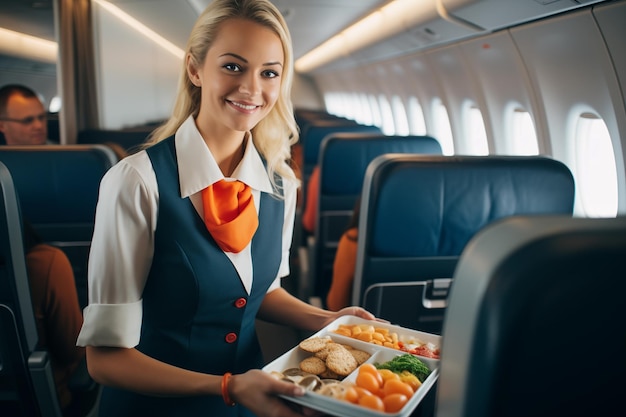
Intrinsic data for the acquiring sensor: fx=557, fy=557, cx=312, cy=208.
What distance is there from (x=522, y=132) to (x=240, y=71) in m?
3.30

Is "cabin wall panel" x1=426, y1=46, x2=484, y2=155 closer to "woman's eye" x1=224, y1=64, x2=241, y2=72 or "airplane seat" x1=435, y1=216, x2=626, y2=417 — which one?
"woman's eye" x1=224, y1=64, x2=241, y2=72

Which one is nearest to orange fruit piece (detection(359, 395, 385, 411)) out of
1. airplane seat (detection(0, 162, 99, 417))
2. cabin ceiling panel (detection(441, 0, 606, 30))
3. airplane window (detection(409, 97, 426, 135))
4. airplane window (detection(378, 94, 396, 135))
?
airplane seat (detection(0, 162, 99, 417))

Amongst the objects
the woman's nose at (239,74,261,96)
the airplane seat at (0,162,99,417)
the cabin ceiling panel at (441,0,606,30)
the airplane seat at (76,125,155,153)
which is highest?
the cabin ceiling panel at (441,0,606,30)

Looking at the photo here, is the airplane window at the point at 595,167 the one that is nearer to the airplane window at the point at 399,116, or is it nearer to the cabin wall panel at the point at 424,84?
the cabin wall panel at the point at 424,84

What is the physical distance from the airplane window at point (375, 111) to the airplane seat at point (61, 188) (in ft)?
27.4

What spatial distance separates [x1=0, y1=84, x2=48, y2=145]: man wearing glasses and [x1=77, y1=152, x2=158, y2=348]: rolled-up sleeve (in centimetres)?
270

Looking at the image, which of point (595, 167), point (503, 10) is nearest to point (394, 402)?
point (503, 10)

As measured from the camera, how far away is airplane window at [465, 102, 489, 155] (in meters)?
5.24

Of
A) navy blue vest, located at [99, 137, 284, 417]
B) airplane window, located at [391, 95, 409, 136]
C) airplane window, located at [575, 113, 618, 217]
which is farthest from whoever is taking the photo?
airplane window, located at [391, 95, 409, 136]

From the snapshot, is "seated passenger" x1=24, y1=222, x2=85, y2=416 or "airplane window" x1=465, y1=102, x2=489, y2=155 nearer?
"seated passenger" x1=24, y1=222, x2=85, y2=416

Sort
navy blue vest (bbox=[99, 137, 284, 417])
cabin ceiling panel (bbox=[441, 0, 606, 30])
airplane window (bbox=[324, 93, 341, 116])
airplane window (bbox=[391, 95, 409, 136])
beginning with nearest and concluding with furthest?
navy blue vest (bbox=[99, 137, 284, 417]) → cabin ceiling panel (bbox=[441, 0, 606, 30]) → airplane window (bbox=[391, 95, 409, 136]) → airplane window (bbox=[324, 93, 341, 116])

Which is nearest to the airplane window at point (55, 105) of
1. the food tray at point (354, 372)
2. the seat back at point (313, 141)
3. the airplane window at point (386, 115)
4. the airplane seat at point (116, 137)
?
the airplane seat at point (116, 137)

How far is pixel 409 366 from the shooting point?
1316mm

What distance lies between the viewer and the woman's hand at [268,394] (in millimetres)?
1142
